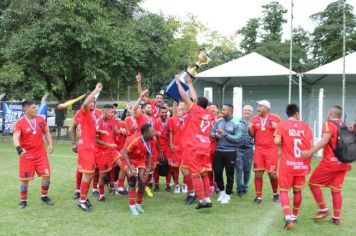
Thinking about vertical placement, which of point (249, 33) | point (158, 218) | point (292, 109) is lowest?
point (158, 218)

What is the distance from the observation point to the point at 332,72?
714 inches

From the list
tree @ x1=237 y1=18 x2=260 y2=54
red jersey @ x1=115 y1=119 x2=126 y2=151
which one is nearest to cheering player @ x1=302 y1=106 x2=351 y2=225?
red jersey @ x1=115 y1=119 x2=126 y2=151

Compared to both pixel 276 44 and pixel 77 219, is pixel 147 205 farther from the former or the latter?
pixel 276 44

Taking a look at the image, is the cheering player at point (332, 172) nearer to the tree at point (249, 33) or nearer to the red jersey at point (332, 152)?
the red jersey at point (332, 152)

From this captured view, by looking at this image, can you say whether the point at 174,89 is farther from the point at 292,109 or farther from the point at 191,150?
the point at 292,109

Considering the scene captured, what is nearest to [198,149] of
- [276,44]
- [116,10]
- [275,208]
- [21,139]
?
[275,208]

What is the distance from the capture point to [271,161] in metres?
7.98

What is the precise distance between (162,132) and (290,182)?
340cm

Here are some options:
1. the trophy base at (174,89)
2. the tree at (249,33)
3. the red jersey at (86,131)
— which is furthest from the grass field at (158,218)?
the tree at (249,33)

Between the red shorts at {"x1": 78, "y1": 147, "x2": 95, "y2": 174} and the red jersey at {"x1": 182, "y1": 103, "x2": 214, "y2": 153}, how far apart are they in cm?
173

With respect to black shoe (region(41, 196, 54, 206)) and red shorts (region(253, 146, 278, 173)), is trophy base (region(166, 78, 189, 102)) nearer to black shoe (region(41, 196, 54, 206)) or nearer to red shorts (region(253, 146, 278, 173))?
red shorts (region(253, 146, 278, 173))

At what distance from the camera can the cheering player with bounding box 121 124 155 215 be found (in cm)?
717

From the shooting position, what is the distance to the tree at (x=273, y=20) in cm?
5725

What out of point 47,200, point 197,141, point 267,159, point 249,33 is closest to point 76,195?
point 47,200
